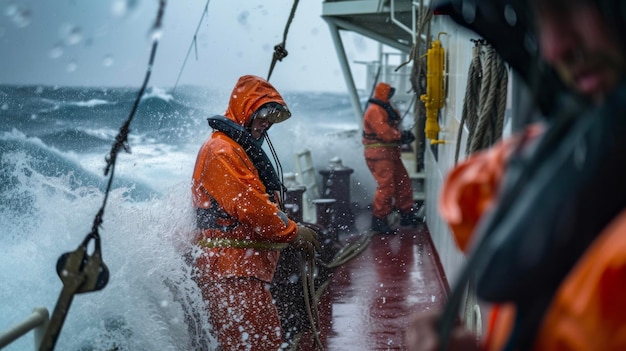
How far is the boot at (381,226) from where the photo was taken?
32.4 feet

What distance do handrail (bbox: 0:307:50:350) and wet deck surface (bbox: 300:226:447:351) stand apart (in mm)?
2825

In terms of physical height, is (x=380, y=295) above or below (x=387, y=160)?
below

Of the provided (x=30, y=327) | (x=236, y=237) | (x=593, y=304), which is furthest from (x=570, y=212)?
(x=236, y=237)

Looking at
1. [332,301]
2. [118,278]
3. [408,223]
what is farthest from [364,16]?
[118,278]

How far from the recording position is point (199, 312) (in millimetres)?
4289

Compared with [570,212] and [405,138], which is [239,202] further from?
[405,138]

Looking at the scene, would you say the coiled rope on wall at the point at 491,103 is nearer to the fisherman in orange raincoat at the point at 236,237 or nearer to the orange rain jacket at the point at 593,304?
the fisherman in orange raincoat at the point at 236,237

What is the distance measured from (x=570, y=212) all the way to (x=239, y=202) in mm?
3133

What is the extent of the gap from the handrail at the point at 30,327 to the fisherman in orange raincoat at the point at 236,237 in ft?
5.26

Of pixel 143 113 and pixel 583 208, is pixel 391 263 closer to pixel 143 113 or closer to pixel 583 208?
pixel 583 208

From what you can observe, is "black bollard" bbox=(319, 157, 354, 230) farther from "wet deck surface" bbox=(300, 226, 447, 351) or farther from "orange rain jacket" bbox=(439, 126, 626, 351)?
"orange rain jacket" bbox=(439, 126, 626, 351)

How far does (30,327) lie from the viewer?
8.09 feet

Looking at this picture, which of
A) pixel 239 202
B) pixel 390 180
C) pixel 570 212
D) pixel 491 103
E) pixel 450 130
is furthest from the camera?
pixel 390 180

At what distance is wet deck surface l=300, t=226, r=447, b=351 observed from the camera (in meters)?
5.52
